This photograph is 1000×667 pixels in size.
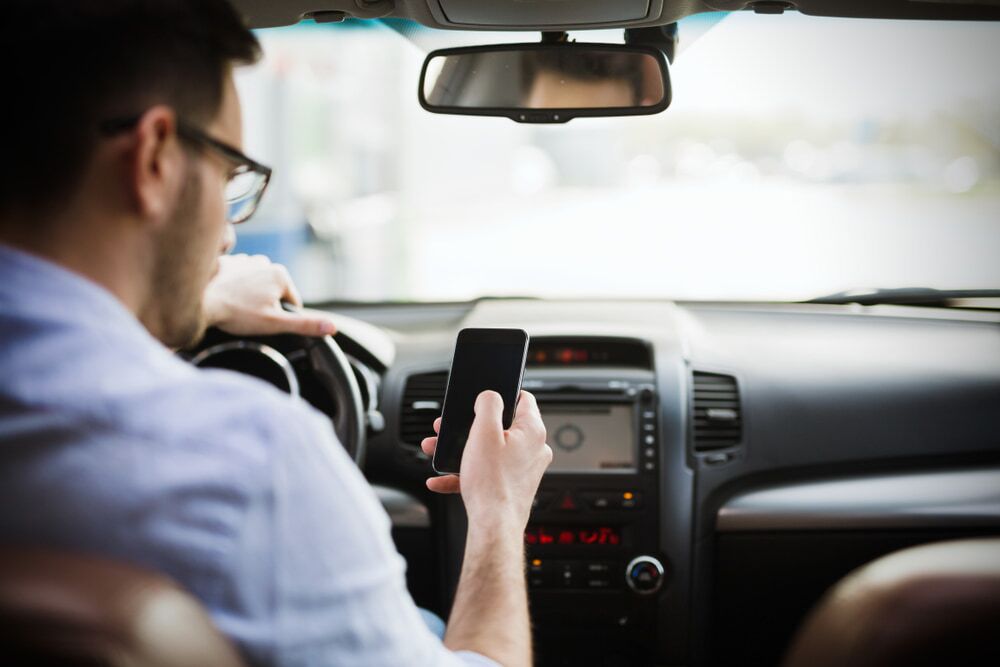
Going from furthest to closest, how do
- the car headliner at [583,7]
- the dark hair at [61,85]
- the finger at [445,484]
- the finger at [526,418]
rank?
the car headliner at [583,7], the finger at [445,484], the finger at [526,418], the dark hair at [61,85]

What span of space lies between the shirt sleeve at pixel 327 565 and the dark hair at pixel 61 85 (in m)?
0.46

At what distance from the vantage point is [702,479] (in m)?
3.42

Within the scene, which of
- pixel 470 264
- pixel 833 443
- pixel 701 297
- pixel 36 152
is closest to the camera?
pixel 36 152

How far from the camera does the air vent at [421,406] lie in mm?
3562

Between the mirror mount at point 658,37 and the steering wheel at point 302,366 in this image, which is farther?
the mirror mount at point 658,37

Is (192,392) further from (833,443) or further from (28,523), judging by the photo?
(833,443)

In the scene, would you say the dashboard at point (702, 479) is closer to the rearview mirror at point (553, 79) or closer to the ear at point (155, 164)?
the rearview mirror at point (553, 79)

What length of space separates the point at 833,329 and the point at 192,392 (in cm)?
303

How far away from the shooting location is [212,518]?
1208mm

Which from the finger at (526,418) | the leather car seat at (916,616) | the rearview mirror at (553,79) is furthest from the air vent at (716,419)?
the leather car seat at (916,616)

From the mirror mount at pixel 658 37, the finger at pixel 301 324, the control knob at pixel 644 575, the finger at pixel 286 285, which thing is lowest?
the control knob at pixel 644 575

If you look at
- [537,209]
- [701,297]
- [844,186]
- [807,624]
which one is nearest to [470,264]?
[537,209]

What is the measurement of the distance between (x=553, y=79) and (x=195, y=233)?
165 cm

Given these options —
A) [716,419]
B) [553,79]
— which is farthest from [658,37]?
[716,419]
